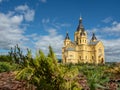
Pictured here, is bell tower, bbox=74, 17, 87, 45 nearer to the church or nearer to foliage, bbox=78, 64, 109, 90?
the church

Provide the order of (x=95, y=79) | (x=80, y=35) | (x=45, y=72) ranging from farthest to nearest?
(x=80, y=35)
(x=95, y=79)
(x=45, y=72)

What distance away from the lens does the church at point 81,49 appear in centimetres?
13150

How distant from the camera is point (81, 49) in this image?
438 ft

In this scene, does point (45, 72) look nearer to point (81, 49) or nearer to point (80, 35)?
point (80, 35)

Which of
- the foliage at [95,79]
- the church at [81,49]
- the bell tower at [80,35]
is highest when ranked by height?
the bell tower at [80,35]

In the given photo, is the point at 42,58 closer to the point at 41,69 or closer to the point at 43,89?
the point at 41,69

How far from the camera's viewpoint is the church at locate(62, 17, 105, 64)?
13150cm

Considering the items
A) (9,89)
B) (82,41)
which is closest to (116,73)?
(9,89)

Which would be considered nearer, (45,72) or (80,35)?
(45,72)

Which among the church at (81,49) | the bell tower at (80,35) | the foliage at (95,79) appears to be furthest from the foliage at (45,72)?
the bell tower at (80,35)

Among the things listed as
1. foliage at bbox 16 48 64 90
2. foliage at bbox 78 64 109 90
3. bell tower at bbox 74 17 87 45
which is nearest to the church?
bell tower at bbox 74 17 87 45

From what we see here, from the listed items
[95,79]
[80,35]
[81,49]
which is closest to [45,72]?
[95,79]

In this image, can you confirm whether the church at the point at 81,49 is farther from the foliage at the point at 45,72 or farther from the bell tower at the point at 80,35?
the foliage at the point at 45,72

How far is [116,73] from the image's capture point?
323 inches
